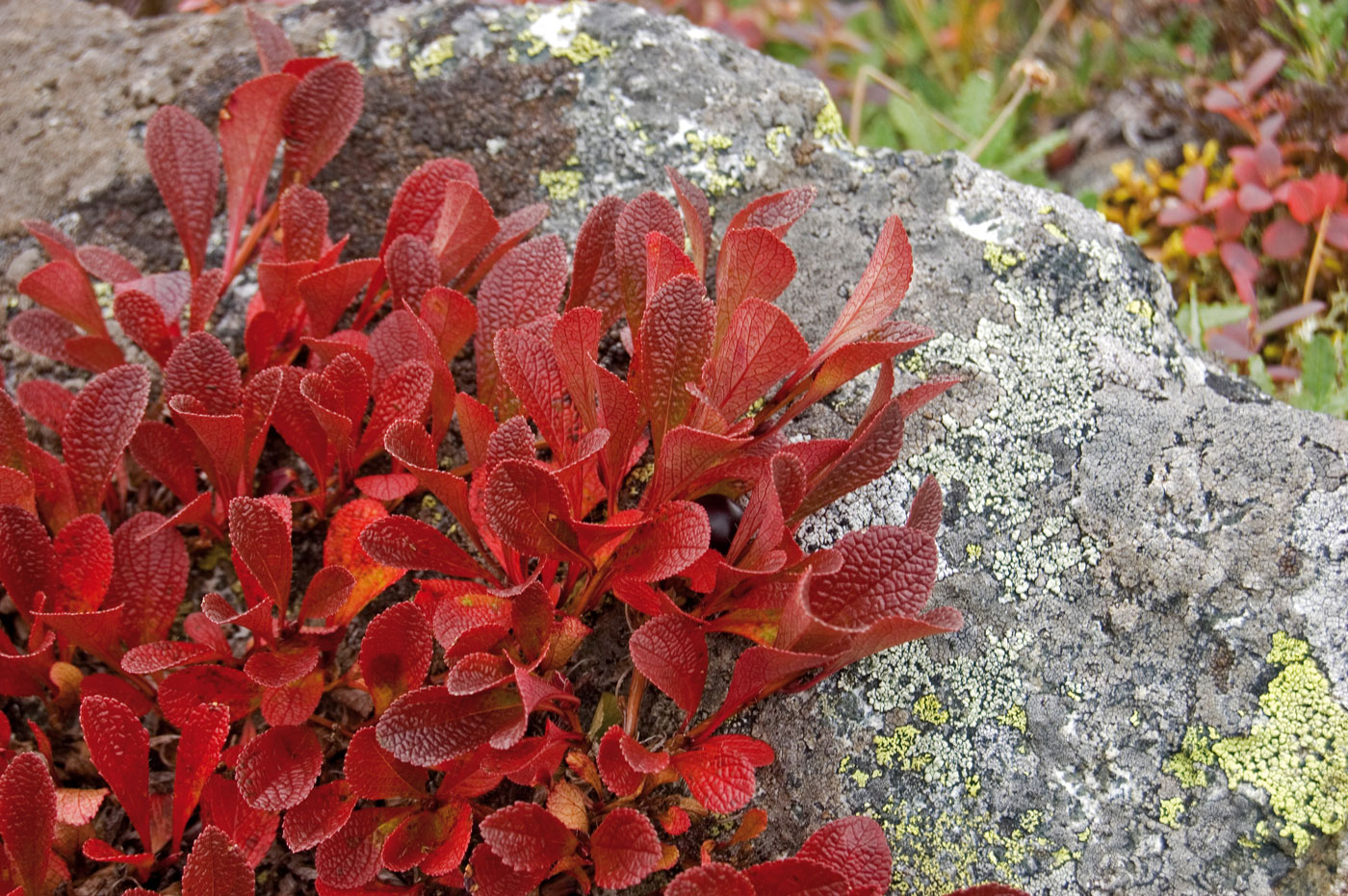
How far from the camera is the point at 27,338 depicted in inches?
70.6

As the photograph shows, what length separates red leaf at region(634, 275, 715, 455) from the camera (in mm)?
1333

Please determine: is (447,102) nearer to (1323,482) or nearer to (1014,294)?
(1014,294)

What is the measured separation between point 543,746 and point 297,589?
64 cm

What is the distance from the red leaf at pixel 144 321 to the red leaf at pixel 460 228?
48 centimetres

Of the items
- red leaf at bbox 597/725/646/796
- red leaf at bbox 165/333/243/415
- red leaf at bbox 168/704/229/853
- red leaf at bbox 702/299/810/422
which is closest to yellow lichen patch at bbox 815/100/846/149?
red leaf at bbox 702/299/810/422

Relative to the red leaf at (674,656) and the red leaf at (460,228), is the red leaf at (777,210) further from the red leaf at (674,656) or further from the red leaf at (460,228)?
the red leaf at (674,656)

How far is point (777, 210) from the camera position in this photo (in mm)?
1648

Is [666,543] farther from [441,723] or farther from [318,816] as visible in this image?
[318,816]

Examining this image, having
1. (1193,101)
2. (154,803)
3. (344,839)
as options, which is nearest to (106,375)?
(154,803)

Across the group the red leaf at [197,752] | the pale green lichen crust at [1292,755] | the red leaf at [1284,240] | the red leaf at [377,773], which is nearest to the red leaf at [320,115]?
the red leaf at [197,752]

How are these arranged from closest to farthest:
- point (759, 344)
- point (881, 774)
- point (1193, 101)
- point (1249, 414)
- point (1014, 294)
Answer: point (759, 344), point (881, 774), point (1249, 414), point (1014, 294), point (1193, 101)

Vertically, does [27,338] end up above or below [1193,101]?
above

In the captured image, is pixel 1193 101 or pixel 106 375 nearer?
pixel 106 375

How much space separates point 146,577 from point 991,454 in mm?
1395
